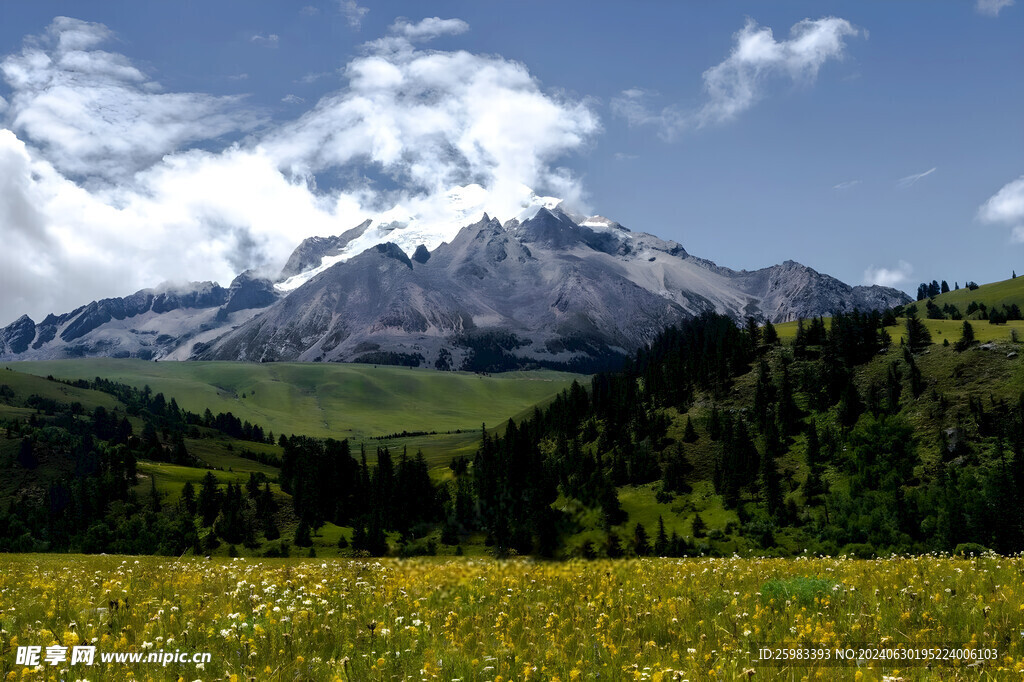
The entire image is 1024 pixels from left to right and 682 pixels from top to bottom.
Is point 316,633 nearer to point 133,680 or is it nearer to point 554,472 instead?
point 133,680

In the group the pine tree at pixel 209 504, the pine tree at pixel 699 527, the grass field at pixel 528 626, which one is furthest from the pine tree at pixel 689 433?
the grass field at pixel 528 626

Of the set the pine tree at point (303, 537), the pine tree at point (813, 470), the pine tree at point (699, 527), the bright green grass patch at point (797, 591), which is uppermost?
the bright green grass patch at point (797, 591)

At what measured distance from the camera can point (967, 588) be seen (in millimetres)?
10195

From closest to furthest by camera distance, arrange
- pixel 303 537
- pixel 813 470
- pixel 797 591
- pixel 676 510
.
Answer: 1. pixel 797 591
2. pixel 303 537
3. pixel 813 470
4. pixel 676 510

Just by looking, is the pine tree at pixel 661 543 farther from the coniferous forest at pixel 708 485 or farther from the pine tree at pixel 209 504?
the pine tree at pixel 209 504

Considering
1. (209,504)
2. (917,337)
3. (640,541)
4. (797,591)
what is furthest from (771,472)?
(797,591)

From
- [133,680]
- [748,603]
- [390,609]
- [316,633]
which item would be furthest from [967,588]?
[133,680]

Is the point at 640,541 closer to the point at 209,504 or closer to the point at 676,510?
the point at 676,510

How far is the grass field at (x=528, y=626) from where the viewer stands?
7.09 m

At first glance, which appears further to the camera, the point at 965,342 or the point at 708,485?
the point at 965,342

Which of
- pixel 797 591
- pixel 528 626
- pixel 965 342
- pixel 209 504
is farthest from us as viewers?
pixel 965 342

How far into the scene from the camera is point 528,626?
360 inches

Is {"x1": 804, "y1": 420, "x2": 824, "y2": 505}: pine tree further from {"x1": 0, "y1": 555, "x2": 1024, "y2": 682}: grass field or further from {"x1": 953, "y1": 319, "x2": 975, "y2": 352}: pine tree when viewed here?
{"x1": 0, "y1": 555, "x2": 1024, "y2": 682}: grass field

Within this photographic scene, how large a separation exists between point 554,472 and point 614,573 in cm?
17460
